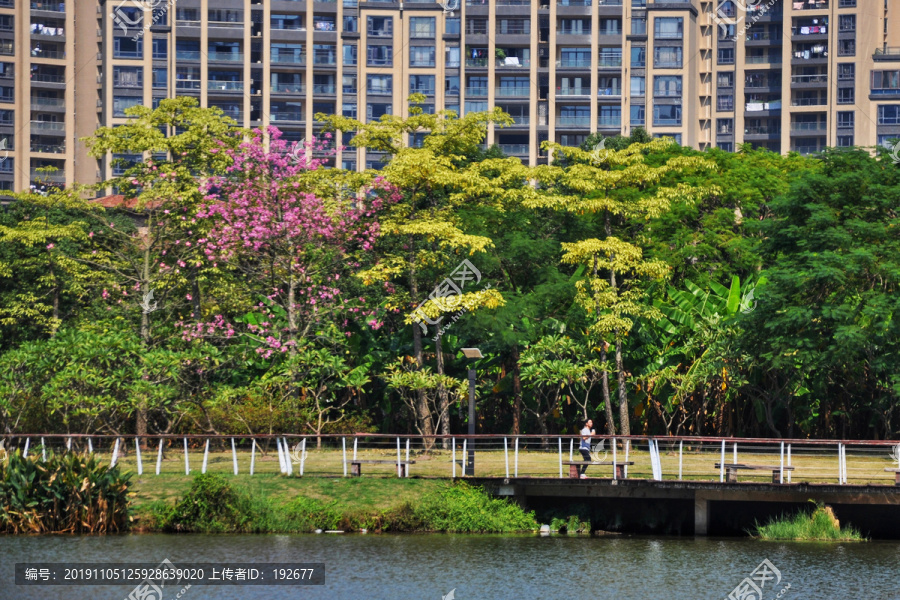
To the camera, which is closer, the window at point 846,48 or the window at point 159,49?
the window at point 159,49

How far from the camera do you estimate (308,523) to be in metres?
29.3

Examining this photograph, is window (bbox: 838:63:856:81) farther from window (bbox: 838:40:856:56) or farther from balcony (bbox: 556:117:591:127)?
balcony (bbox: 556:117:591:127)

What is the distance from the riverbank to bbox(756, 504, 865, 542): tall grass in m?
5.66

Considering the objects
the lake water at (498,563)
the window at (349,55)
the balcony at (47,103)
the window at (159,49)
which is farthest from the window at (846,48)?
the lake water at (498,563)

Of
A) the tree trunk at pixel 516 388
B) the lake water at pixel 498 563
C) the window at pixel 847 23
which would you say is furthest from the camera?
the window at pixel 847 23

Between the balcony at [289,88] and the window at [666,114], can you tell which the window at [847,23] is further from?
the balcony at [289,88]

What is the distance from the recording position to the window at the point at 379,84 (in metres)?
105

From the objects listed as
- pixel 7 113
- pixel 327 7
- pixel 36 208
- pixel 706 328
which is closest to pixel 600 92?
pixel 327 7

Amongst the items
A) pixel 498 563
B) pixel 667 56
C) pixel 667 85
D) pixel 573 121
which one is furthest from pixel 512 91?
pixel 498 563

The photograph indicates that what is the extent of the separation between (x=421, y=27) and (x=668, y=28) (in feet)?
67.8

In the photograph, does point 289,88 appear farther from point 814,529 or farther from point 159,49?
point 814,529

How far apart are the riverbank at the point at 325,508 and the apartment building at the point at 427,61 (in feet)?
250

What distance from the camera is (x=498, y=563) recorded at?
25.8 metres

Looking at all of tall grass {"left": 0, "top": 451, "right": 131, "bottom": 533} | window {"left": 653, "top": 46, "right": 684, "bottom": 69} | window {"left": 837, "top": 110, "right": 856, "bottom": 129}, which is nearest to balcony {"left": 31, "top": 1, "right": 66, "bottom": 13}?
window {"left": 653, "top": 46, "right": 684, "bottom": 69}
